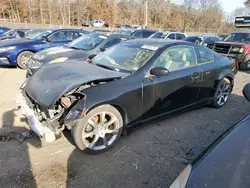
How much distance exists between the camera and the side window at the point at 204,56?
4.45 m

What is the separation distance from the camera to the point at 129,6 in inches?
2158

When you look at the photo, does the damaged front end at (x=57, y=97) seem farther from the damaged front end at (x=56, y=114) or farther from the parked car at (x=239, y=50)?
the parked car at (x=239, y=50)

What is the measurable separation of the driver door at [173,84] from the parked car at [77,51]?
2703mm

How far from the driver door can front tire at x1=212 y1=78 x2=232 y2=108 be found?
82 cm

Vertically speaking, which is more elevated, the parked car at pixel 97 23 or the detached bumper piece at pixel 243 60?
the parked car at pixel 97 23

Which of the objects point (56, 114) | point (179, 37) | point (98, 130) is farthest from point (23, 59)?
point (179, 37)

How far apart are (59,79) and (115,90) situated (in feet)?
2.71

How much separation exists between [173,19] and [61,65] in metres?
53.5

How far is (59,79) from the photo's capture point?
3275 millimetres

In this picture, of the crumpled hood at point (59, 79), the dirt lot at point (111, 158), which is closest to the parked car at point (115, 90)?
the crumpled hood at point (59, 79)

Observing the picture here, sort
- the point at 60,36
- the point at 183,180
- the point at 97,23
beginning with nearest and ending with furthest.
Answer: the point at 183,180
the point at 60,36
the point at 97,23

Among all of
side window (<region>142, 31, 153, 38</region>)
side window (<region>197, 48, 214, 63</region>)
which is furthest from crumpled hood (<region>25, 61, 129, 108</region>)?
side window (<region>142, 31, 153, 38</region>)

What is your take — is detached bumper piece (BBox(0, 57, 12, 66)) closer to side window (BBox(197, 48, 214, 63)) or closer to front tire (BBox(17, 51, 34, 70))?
front tire (BBox(17, 51, 34, 70))

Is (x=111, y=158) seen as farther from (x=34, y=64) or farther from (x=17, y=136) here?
(x=34, y=64)
